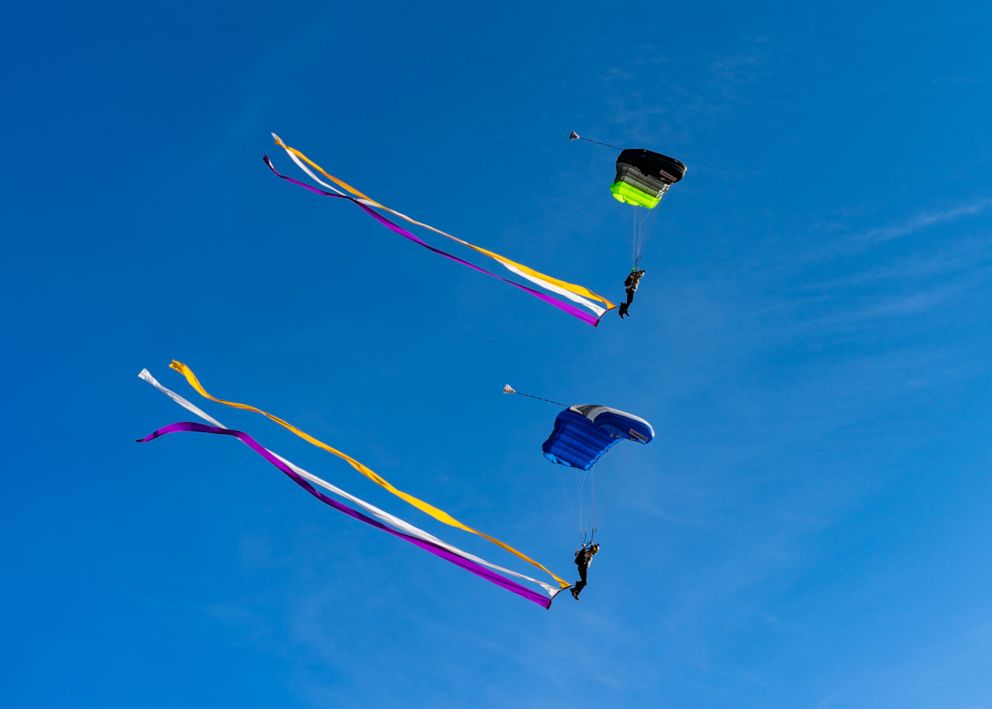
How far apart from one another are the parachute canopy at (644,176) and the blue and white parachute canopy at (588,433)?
883 centimetres

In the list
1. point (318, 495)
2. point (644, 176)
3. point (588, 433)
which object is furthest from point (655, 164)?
point (318, 495)

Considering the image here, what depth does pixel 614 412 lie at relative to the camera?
28.0 m

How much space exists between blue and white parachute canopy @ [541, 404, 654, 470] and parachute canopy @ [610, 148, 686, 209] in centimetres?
883

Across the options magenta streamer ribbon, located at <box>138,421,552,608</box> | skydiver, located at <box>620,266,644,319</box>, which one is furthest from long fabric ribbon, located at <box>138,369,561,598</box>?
skydiver, located at <box>620,266,644,319</box>

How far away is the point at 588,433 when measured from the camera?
2942 centimetres

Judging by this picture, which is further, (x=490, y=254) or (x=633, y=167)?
(x=633, y=167)

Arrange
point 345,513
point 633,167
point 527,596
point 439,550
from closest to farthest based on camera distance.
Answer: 1. point 345,513
2. point 439,550
3. point 527,596
4. point 633,167

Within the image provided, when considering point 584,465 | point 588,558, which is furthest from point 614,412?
point 588,558

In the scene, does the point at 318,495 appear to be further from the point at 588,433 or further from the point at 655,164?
the point at 655,164

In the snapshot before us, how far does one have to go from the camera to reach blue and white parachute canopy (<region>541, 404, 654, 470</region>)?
27.8m

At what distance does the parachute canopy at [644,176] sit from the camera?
33188mm

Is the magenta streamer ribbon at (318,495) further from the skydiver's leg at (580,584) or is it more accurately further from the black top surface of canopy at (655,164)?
the black top surface of canopy at (655,164)

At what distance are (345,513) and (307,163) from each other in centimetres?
1227

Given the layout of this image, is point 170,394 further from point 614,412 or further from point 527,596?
point 614,412
